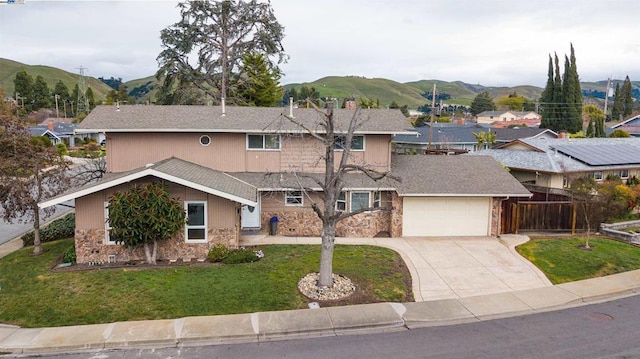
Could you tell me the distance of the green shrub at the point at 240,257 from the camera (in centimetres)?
1564

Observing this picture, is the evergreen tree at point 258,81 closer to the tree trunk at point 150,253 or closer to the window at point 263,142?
the window at point 263,142

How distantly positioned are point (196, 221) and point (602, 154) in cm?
2634

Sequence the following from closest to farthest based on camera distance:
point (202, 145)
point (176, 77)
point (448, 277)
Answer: point (448, 277) → point (202, 145) → point (176, 77)

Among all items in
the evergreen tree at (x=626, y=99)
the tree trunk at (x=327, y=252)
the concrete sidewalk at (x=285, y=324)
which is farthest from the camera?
→ the evergreen tree at (x=626, y=99)

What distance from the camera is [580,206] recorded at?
66.5 feet

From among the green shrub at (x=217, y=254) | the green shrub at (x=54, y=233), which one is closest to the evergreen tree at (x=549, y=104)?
the green shrub at (x=217, y=254)

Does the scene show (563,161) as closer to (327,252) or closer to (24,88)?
(327,252)

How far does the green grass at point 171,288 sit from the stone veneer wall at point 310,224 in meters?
3.21

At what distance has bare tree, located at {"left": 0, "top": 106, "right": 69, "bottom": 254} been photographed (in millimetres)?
16656

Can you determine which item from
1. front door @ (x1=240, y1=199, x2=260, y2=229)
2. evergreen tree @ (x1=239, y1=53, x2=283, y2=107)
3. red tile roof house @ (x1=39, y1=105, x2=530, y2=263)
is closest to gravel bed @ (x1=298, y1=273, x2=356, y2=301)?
red tile roof house @ (x1=39, y1=105, x2=530, y2=263)

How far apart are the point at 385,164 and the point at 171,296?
11.9 m

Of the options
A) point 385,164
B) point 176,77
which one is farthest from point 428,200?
point 176,77

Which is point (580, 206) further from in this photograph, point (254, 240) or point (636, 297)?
point (254, 240)

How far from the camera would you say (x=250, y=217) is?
65.5ft
